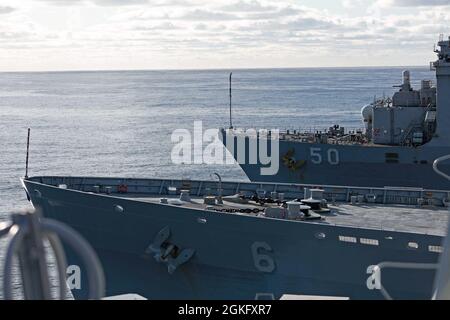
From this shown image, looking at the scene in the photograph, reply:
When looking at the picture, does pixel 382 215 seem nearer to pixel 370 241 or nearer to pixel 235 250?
pixel 370 241

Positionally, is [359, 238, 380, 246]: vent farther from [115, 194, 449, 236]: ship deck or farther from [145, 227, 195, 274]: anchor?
[145, 227, 195, 274]: anchor

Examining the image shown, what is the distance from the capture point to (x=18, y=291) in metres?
29.6

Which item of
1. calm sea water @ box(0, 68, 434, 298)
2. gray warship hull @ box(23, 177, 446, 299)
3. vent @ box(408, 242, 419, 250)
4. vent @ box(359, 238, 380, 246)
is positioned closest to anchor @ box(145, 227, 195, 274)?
gray warship hull @ box(23, 177, 446, 299)

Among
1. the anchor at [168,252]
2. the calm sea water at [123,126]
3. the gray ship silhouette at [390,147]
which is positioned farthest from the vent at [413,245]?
the calm sea water at [123,126]

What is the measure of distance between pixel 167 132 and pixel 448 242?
258 feet

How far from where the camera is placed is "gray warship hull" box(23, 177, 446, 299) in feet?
72.0

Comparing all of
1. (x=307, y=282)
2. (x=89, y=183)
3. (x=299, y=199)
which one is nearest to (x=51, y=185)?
(x=89, y=183)

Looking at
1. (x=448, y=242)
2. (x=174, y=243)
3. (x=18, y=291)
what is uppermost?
(x=448, y=242)

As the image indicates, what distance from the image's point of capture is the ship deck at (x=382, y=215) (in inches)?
933

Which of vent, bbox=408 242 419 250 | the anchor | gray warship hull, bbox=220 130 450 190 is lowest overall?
the anchor

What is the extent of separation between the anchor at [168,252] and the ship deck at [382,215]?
52.2 inches

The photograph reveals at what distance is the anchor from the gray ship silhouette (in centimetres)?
1338

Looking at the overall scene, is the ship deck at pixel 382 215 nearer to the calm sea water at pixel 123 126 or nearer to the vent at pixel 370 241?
the vent at pixel 370 241

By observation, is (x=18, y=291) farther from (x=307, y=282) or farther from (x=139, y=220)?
(x=307, y=282)
